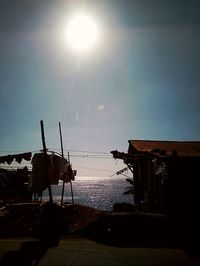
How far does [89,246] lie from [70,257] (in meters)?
2.25

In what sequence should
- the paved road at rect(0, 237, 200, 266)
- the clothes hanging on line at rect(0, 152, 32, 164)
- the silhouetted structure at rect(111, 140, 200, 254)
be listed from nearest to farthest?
the paved road at rect(0, 237, 200, 266)
the silhouetted structure at rect(111, 140, 200, 254)
the clothes hanging on line at rect(0, 152, 32, 164)

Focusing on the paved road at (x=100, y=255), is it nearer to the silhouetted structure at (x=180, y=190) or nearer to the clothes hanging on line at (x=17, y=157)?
the silhouetted structure at (x=180, y=190)

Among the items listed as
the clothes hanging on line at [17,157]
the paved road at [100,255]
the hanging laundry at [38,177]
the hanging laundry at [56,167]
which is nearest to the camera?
the paved road at [100,255]

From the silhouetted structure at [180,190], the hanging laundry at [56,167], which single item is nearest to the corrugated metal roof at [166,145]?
the silhouetted structure at [180,190]

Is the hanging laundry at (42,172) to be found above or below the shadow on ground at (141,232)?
above

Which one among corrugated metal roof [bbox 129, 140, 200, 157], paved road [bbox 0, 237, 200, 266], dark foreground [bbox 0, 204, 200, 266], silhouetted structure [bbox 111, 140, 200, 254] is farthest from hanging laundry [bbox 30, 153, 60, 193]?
paved road [bbox 0, 237, 200, 266]

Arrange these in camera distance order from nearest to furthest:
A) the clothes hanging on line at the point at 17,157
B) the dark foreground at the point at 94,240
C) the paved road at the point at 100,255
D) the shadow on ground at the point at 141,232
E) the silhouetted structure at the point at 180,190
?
the paved road at the point at 100,255 → the dark foreground at the point at 94,240 → the shadow on ground at the point at 141,232 → the silhouetted structure at the point at 180,190 → the clothes hanging on line at the point at 17,157

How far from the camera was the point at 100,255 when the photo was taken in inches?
471

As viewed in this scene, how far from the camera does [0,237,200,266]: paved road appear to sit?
10930 millimetres

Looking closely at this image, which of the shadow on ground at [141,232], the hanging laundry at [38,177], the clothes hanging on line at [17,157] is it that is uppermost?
the clothes hanging on line at [17,157]

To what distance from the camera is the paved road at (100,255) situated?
10.9 m

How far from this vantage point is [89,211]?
24.5m

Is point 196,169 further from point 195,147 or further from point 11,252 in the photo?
point 11,252

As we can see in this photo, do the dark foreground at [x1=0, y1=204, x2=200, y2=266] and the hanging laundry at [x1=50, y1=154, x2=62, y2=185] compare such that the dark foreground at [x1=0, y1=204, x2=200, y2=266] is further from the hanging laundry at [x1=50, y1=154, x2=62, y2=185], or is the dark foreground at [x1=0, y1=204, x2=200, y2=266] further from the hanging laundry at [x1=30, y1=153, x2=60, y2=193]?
the hanging laundry at [x1=50, y1=154, x2=62, y2=185]
